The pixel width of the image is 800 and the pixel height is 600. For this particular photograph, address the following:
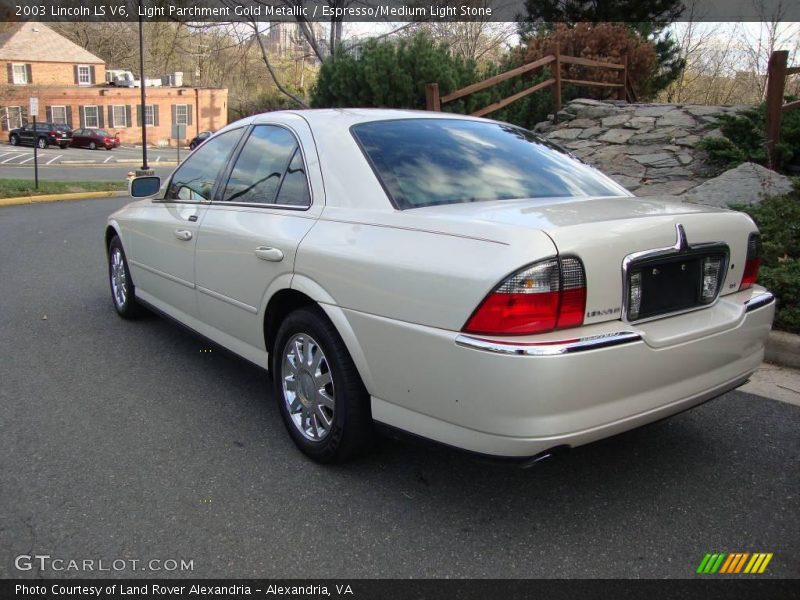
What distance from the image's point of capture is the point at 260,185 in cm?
381

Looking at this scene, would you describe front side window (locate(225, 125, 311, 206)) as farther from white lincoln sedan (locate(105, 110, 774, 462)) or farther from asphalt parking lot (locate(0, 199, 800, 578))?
asphalt parking lot (locate(0, 199, 800, 578))

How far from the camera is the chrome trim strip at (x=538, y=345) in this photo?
2340mm

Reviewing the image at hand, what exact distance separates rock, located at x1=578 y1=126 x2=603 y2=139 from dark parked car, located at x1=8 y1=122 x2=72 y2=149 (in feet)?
140

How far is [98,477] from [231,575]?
3.42 ft

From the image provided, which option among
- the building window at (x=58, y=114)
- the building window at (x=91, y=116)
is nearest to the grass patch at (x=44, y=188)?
the building window at (x=91, y=116)

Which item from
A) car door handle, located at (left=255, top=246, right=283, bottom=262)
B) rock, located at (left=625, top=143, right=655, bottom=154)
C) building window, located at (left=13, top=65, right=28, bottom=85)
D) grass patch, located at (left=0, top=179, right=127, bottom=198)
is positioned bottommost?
grass patch, located at (left=0, top=179, right=127, bottom=198)

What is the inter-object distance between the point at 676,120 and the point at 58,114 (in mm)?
53271

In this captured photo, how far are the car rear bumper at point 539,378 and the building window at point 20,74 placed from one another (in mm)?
63735

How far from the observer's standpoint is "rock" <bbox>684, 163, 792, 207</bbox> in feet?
23.5

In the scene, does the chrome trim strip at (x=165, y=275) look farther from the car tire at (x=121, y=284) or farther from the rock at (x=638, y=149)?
the rock at (x=638, y=149)

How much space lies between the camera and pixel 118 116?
54562mm

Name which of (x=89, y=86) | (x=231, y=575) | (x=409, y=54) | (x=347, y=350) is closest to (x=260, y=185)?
(x=347, y=350)

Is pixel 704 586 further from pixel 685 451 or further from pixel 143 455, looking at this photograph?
pixel 143 455

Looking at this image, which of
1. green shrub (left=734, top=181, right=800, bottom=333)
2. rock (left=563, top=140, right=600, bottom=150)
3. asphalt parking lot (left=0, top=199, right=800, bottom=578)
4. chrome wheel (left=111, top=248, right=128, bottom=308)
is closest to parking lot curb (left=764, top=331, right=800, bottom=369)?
green shrub (left=734, top=181, right=800, bottom=333)
